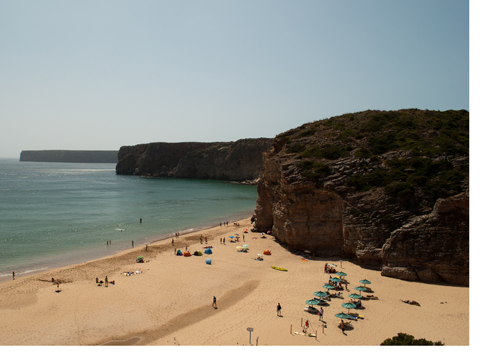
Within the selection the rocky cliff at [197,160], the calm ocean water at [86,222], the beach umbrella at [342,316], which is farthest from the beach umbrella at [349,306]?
the rocky cliff at [197,160]

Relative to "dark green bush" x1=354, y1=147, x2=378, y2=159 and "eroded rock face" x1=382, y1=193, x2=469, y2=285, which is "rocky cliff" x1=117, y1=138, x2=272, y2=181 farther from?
"eroded rock face" x1=382, y1=193, x2=469, y2=285

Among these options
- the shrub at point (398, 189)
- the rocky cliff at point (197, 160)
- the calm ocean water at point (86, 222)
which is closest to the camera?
the shrub at point (398, 189)

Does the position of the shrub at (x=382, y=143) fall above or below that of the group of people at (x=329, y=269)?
above

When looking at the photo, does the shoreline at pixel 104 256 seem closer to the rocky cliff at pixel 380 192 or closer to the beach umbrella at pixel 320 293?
the rocky cliff at pixel 380 192

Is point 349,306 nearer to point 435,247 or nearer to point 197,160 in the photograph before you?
point 435,247

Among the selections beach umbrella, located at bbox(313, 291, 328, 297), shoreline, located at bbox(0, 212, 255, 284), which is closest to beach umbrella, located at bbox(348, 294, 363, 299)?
beach umbrella, located at bbox(313, 291, 328, 297)

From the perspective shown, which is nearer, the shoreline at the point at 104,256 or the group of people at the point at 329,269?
the group of people at the point at 329,269

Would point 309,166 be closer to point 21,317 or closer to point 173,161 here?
point 21,317

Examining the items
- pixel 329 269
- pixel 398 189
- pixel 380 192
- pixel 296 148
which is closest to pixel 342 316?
pixel 329 269
